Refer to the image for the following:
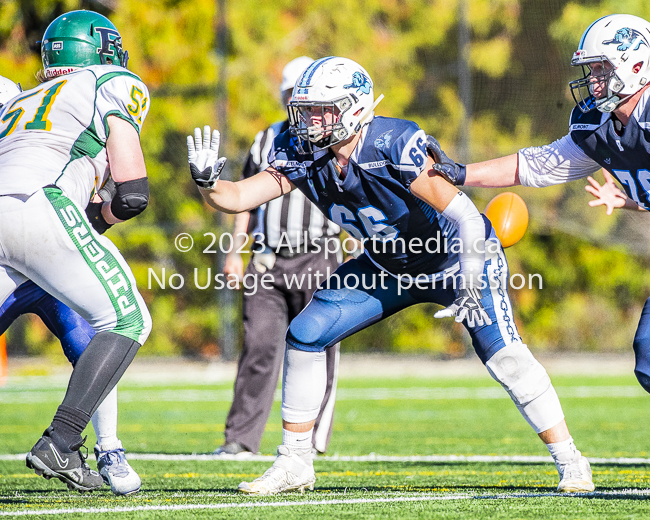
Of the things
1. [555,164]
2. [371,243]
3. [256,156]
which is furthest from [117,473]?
[256,156]

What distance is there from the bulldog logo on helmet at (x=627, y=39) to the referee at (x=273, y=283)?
2.10 meters

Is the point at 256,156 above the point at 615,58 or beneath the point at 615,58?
beneath

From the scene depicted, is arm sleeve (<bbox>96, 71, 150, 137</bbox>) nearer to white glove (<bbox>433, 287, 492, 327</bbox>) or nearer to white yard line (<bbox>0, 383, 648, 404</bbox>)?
white glove (<bbox>433, 287, 492, 327</bbox>)

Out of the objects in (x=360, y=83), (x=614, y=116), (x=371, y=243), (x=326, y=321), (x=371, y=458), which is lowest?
(x=371, y=458)

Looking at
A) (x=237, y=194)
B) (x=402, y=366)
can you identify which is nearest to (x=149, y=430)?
(x=237, y=194)

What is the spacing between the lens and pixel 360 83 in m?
3.85

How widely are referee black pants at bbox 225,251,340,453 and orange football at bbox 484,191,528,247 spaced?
60.4 inches

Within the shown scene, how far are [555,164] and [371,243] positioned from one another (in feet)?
2.69

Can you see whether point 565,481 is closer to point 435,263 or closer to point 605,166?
point 435,263

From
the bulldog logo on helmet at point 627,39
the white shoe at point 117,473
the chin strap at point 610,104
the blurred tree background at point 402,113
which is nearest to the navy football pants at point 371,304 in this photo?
the chin strap at point 610,104

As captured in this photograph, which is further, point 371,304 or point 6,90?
point 6,90

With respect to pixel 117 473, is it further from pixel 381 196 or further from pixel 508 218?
pixel 508 218

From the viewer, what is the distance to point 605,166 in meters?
3.84

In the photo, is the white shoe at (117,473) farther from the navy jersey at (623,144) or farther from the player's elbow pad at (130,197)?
the navy jersey at (623,144)
